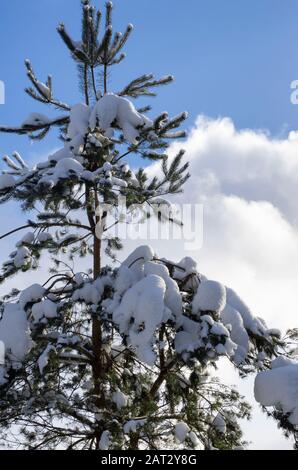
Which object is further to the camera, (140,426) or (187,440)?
(187,440)

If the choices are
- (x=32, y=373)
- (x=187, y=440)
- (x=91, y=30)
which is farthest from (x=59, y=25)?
(x=187, y=440)

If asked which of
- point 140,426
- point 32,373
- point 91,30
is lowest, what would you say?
point 140,426

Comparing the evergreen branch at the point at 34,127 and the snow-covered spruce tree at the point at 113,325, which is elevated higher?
the evergreen branch at the point at 34,127

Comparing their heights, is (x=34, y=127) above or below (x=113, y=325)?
above

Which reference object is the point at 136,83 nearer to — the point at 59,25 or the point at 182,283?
the point at 59,25

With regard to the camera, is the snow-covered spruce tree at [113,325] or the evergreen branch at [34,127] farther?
the evergreen branch at [34,127]

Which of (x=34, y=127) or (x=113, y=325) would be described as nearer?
(x=113, y=325)

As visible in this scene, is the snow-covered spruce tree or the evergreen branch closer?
the snow-covered spruce tree

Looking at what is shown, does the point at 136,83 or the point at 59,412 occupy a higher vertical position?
the point at 136,83

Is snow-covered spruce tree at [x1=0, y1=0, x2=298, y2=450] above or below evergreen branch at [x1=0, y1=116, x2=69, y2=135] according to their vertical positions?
below

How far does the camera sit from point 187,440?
20.6 feet
